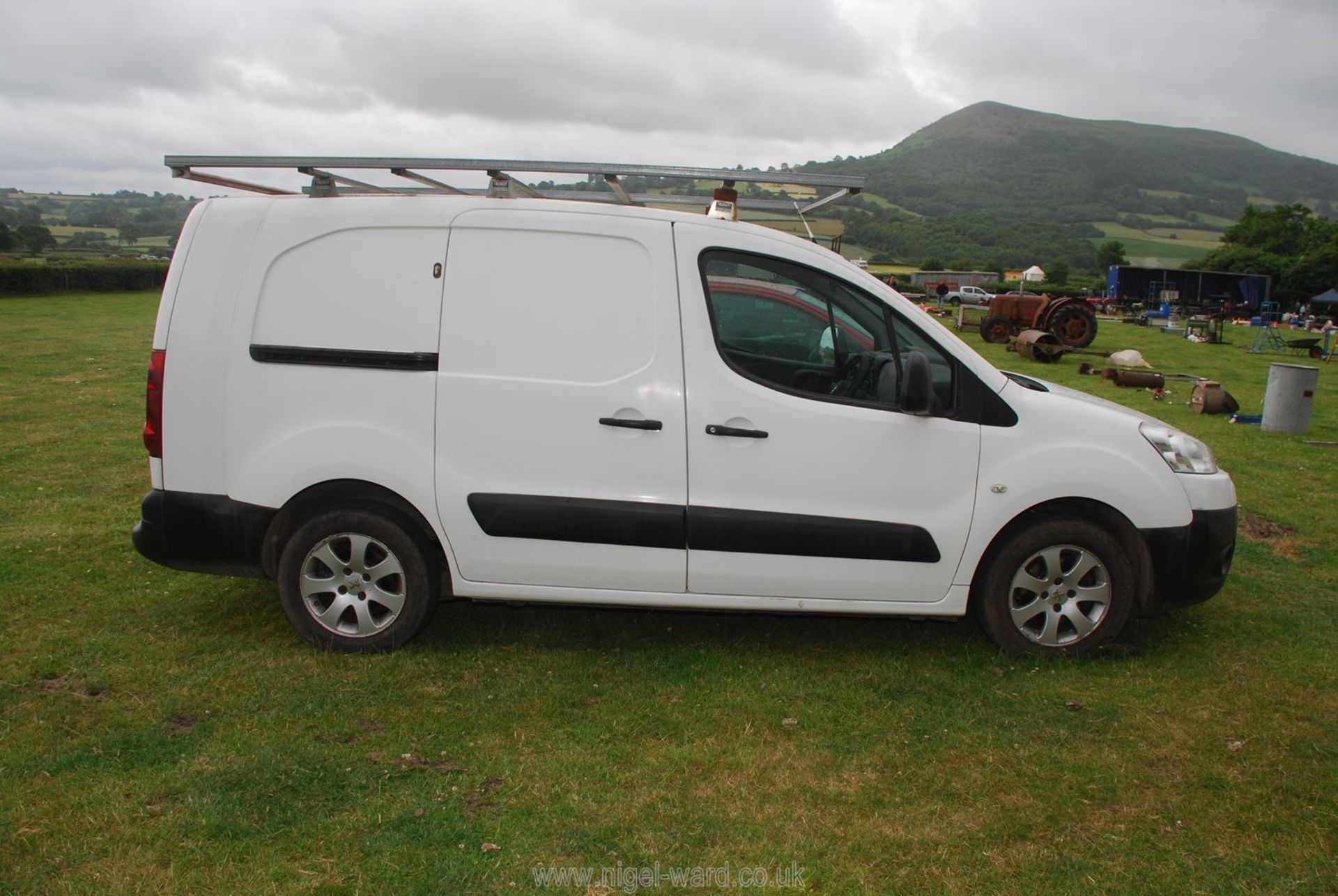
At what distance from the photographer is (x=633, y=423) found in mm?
4312

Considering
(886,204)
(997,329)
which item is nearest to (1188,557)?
(997,329)

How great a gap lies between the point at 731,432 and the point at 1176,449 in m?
2.22

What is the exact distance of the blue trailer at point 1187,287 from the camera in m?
47.9

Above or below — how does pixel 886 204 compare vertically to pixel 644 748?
above

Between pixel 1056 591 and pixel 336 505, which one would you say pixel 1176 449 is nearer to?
pixel 1056 591

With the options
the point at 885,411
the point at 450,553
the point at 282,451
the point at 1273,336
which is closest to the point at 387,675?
the point at 450,553

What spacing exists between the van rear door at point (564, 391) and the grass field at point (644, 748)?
70 centimetres

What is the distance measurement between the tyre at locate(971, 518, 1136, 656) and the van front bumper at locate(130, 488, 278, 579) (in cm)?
342

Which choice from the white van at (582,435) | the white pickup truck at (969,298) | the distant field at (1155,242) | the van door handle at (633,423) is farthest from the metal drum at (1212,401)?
the distant field at (1155,242)

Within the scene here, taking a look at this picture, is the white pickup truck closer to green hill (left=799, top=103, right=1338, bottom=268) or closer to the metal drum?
green hill (left=799, top=103, right=1338, bottom=268)

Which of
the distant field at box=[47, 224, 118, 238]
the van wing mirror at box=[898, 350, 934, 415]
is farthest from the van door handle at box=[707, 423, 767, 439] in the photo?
the distant field at box=[47, 224, 118, 238]

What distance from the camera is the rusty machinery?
81.0 feet

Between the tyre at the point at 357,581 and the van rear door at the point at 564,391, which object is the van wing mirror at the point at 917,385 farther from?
the tyre at the point at 357,581

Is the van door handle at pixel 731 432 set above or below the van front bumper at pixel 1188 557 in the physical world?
above
